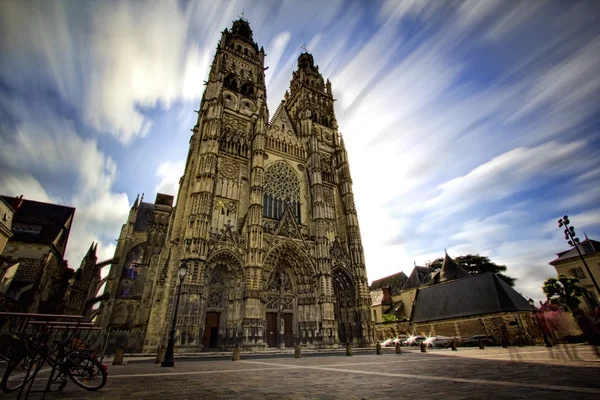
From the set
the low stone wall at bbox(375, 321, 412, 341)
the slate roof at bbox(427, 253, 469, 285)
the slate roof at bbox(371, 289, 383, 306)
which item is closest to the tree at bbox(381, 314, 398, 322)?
the low stone wall at bbox(375, 321, 412, 341)

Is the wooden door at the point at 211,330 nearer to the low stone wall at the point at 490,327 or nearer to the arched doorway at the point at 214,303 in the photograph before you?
the arched doorway at the point at 214,303

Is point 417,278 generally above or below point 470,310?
above

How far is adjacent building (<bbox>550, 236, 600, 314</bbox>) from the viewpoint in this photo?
1230 inches

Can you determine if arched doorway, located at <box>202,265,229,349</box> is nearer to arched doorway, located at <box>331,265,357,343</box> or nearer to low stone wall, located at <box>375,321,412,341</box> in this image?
arched doorway, located at <box>331,265,357,343</box>

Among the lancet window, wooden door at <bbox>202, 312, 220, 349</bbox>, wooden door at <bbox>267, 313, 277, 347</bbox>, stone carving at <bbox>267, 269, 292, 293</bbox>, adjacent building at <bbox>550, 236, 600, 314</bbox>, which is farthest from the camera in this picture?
adjacent building at <bbox>550, 236, 600, 314</bbox>

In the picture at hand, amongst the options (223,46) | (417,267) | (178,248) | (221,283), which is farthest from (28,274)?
(417,267)

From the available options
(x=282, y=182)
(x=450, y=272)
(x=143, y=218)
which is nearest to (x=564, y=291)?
(x=450, y=272)

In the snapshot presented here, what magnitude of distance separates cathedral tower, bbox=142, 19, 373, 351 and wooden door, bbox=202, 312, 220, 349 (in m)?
0.07

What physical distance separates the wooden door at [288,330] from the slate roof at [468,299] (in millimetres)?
15942

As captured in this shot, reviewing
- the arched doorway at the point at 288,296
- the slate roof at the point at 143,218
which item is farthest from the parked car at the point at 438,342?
the slate roof at the point at 143,218

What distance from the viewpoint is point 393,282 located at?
1944 inches

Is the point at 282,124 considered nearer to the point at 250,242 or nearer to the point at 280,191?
the point at 280,191

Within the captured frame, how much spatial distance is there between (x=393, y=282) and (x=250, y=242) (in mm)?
36755

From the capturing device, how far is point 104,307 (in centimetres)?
3052
